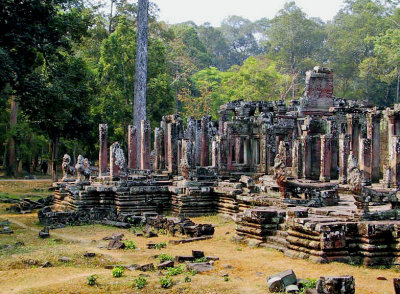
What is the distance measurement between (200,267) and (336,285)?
282cm

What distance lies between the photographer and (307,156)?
741 inches

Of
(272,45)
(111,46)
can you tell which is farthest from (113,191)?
(272,45)

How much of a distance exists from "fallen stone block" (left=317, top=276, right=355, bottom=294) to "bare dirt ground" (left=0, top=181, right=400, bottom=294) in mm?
601

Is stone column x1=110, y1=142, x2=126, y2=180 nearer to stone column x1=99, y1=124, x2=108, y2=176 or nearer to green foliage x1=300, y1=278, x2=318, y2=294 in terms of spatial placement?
stone column x1=99, y1=124, x2=108, y2=176

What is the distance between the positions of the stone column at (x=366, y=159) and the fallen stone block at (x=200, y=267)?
8.36m

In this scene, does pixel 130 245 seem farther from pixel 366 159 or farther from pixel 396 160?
pixel 366 159

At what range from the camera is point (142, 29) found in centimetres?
2628

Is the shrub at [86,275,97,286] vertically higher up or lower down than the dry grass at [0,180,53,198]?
higher up

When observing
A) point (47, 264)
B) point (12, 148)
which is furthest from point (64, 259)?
point (12, 148)

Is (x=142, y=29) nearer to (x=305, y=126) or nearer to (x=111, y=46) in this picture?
(x=111, y=46)

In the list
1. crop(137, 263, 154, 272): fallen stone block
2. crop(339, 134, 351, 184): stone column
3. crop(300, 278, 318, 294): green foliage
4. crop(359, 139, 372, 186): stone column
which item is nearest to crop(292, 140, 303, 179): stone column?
crop(339, 134, 351, 184): stone column

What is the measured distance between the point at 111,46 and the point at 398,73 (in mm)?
22916

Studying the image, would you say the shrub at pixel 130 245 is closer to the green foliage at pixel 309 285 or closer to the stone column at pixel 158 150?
the green foliage at pixel 309 285

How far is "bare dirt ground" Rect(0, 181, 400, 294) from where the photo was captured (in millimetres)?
8156
